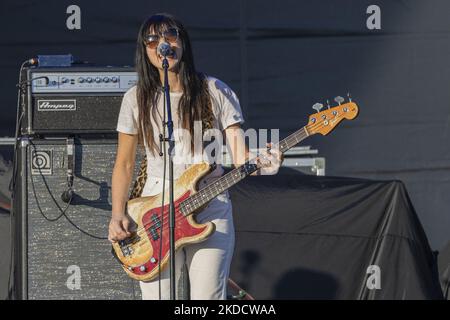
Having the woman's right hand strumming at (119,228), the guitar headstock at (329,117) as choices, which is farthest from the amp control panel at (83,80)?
the guitar headstock at (329,117)

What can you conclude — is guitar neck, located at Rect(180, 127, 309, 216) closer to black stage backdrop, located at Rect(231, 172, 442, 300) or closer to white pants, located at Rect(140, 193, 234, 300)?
white pants, located at Rect(140, 193, 234, 300)

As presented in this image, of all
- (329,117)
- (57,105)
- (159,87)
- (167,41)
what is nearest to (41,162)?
(57,105)

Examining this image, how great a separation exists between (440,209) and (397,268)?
1.24 m

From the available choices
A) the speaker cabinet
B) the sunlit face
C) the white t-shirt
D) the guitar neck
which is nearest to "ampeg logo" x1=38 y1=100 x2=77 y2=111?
the speaker cabinet

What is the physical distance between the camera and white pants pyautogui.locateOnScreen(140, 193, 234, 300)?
449 cm

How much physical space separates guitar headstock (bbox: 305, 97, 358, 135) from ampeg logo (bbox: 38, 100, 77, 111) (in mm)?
1318

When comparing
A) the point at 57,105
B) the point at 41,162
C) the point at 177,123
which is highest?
the point at 57,105

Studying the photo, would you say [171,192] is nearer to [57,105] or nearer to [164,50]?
[164,50]

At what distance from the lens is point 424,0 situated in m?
7.08

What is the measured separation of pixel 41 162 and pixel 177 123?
115 centimetres

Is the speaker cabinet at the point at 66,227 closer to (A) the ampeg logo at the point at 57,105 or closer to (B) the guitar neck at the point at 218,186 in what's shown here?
(A) the ampeg logo at the point at 57,105

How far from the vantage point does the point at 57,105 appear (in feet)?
17.9
